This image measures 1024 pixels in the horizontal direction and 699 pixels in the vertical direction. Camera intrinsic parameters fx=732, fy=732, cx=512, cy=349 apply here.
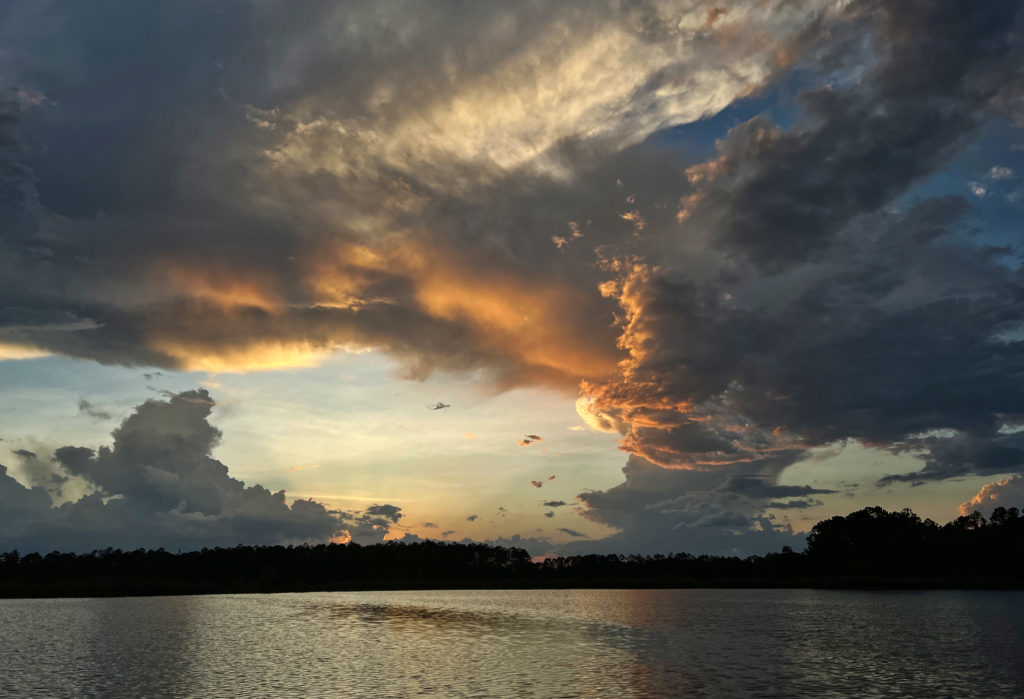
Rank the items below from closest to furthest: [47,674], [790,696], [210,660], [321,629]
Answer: [790,696]
[47,674]
[210,660]
[321,629]

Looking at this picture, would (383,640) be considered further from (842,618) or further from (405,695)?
(842,618)

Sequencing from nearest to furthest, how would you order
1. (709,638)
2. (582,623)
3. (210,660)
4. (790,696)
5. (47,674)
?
(790,696)
(47,674)
(210,660)
(709,638)
(582,623)

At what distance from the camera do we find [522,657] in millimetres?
63219

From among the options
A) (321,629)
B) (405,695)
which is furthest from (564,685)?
(321,629)

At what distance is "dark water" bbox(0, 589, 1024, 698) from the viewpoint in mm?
46375

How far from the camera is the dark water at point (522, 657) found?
4638 centimetres

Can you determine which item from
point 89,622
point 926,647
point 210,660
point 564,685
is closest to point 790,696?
point 564,685

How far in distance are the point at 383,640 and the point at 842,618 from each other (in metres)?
72.8

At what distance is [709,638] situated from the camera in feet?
264

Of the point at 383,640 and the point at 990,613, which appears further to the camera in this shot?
the point at 990,613

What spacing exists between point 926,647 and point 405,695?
54.2m

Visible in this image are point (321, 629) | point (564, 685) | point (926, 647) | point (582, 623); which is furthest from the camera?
point (582, 623)

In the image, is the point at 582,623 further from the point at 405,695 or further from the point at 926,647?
the point at 405,695

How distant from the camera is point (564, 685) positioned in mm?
46938
